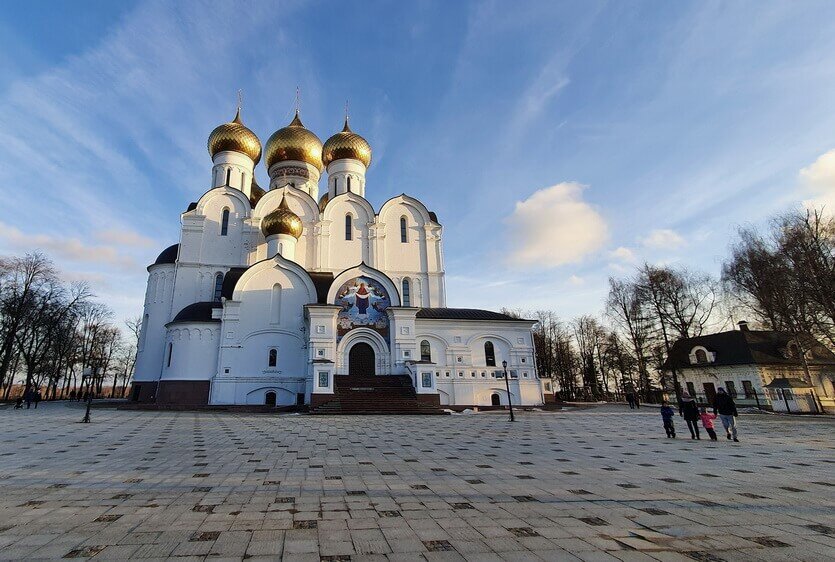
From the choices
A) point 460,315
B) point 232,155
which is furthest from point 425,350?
point 232,155

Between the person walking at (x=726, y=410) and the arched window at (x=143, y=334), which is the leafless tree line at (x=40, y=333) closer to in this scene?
the arched window at (x=143, y=334)

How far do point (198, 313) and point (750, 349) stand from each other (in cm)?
3666

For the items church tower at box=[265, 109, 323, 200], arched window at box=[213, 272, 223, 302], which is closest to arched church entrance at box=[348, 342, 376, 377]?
arched window at box=[213, 272, 223, 302]

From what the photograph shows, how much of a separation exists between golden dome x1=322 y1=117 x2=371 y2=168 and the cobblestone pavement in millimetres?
30313

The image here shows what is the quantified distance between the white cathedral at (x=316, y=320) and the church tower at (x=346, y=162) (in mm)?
3270

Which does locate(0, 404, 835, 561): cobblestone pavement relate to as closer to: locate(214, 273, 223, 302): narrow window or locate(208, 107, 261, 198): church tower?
locate(214, 273, 223, 302): narrow window

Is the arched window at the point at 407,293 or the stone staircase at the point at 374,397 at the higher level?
the arched window at the point at 407,293

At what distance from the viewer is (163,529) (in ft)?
14.0

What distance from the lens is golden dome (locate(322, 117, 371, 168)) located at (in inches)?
1446

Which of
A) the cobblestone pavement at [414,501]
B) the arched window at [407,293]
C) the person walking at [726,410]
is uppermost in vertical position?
the arched window at [407,293]

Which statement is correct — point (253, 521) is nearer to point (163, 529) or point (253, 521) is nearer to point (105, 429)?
point (163, 529)

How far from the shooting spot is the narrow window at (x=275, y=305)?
26.1 meters

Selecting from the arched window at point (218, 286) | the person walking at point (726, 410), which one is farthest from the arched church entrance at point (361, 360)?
the person walking at point (726, 410)

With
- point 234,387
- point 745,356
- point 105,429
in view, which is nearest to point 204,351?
point 234,387
